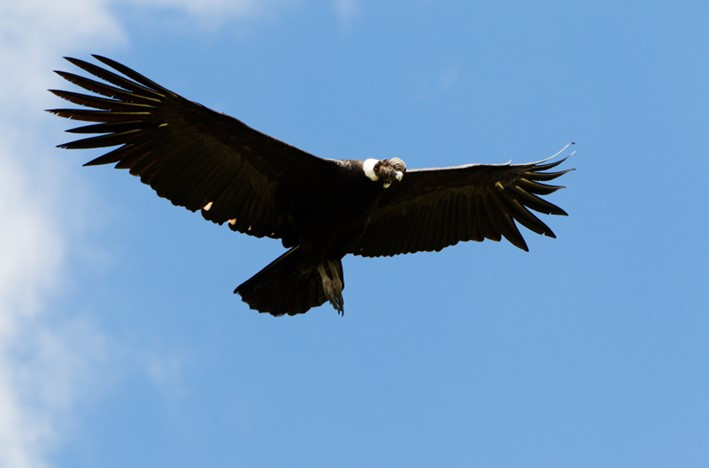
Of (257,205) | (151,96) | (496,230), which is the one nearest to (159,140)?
(151,96)

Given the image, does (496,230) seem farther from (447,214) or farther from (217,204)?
(217,204)

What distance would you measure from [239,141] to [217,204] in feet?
2.29

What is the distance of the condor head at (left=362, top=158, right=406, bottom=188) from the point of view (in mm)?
12766

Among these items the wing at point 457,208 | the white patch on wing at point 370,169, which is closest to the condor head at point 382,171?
the white patch on wing at point 370,169

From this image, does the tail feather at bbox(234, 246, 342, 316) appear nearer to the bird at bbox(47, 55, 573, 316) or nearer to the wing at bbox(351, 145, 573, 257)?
the bird at bbox(47, 55, 573, 316)

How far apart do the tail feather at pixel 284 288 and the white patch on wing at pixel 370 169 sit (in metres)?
1.07

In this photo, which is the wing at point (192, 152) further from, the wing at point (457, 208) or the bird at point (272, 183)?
the wing at point (457, 208)

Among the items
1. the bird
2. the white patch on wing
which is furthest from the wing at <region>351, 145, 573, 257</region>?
the white patch on wing

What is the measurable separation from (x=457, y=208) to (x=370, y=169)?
2036mm

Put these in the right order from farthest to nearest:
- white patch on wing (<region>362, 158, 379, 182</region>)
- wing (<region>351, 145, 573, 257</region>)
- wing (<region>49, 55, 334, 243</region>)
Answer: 1. wing (<region>351, 145, 573, 257</region>)
2. white patch on wing (<region>362, 158, 379, 182</region>)
3. wing (<region>49, 55, 334, 243</region>)

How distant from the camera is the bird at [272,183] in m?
12.3

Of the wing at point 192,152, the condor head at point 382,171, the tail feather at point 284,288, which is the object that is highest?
the wing at point 192,152

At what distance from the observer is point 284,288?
13.4 m

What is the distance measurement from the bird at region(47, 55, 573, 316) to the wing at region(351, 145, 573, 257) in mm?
15
